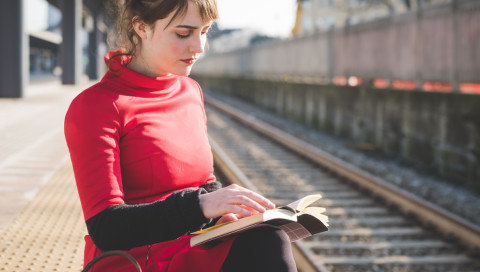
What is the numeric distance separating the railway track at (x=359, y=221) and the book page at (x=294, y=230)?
8.86ft

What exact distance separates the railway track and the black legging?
9.64 ft

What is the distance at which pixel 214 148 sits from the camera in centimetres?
1138

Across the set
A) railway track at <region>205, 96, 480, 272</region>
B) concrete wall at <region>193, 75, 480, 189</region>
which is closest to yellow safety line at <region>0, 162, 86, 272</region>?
railway track at <region>205, 96, 480, 272</region>

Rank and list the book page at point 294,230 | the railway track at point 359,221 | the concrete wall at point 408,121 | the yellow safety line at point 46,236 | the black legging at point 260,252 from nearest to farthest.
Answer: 1. the black legging at point 260,252
2. the book page at point 294,230
3. the yellow safety line at point 46,236
4. the railway track at point 359,221
5. the concrete wall at point 408,121

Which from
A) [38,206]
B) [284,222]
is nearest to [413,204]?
[38,206]

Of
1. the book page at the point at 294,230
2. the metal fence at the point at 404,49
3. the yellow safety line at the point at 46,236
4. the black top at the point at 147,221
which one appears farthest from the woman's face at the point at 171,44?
the metal fence at the point at 404,49

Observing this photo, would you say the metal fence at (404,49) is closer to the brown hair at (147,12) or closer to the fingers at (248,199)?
the brown hair at (147,12)

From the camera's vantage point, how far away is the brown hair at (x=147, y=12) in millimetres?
1863

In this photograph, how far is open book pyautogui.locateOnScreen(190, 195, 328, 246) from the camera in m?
1.66

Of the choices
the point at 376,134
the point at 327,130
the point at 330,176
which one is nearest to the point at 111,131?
the point at 330,176

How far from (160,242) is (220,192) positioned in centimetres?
26

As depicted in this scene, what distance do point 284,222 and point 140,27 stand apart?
2.54 ft

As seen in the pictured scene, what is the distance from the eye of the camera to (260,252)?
5.49ft

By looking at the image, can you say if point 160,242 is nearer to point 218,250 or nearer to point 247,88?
point 218,250
